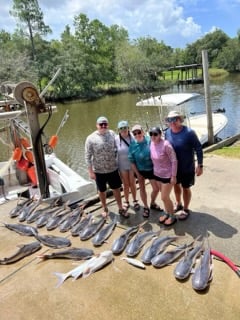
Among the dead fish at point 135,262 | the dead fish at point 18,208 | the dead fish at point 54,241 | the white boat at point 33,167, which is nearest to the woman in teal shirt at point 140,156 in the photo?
the dead fish at point 135,262

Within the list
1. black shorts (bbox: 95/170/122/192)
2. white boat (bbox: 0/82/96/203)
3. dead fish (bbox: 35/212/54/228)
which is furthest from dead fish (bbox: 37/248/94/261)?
white boat (bbox: 0/82/96/203)

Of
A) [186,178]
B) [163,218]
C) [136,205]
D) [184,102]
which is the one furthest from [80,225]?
[184,102]

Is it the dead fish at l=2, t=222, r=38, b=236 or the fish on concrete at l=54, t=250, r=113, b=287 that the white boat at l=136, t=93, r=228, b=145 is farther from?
the fish on concrete at l=54, t=250, r=113, b=287

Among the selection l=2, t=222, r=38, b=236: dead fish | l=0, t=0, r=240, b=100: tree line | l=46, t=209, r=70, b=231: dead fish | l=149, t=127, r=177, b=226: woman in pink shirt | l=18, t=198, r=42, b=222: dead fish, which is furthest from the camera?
l=0, t=0, r=240, b=100: tree line

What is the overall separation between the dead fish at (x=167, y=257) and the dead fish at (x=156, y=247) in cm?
5

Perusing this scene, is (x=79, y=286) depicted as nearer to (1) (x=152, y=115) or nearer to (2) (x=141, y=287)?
(2) (x=141, y=287)

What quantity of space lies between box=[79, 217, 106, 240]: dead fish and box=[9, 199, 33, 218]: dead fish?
60.2 inches

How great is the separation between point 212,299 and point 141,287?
701mm

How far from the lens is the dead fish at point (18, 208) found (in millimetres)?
5216

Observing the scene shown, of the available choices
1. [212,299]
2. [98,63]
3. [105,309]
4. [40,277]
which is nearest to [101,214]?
[40,277]

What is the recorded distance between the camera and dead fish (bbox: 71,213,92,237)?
428 cm

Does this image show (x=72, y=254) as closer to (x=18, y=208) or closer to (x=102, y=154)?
(x=102, y=154)

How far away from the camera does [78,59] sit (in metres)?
41.4

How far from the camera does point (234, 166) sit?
6523mm
